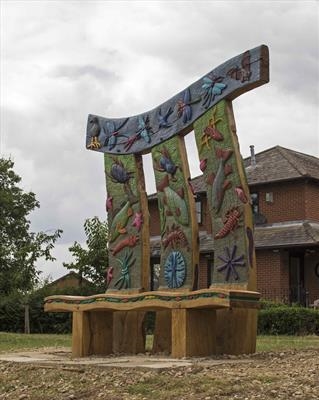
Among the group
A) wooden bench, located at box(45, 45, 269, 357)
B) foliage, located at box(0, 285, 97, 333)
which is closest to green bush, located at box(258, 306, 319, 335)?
wooden bench, located at box(45, 45, 269, 357)

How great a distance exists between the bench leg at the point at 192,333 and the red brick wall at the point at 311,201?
18.0 metres

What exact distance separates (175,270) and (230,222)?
4.56 ft

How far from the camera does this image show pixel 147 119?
13555 mm

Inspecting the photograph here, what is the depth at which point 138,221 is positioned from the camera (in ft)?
43.9

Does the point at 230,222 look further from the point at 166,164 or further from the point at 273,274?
the point at 273,274

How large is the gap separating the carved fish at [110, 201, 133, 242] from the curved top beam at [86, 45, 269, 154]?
3.50 feet

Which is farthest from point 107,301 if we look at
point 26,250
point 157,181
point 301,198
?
point 301,198

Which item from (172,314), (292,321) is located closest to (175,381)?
(172,314)

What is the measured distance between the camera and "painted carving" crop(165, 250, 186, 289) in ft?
40.4

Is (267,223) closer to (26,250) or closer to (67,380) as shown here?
(26,250)

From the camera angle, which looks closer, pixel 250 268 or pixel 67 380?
pixel 67 380

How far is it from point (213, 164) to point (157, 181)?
142cm

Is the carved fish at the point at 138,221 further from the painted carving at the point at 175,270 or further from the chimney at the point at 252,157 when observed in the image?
the chimney at the point at 252,157

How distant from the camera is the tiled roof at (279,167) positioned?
1162 inches
